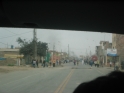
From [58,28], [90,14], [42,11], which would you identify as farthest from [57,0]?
[58,28]

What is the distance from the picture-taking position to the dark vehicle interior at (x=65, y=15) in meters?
2.81

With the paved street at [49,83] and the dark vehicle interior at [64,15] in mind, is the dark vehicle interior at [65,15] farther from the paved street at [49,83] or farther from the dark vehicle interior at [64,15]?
the paved street at [49,83]

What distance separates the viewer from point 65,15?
3.19 meters

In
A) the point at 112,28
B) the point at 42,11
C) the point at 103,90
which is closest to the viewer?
the point at 103,90

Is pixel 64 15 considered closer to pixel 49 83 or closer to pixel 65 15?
pixel 65 15

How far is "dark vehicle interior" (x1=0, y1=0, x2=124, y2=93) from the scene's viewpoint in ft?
9.23

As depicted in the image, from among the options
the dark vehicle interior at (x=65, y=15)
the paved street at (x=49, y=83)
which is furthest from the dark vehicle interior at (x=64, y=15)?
the paved street at (x=49, y=83)

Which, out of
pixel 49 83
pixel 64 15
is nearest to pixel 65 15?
pixel 64 15

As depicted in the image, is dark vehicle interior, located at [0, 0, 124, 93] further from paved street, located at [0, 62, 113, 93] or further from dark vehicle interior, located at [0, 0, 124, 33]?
paved street, located at [0, 62, 113, 93]

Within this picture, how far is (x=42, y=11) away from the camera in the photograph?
120 inches

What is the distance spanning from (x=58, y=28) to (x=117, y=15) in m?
1.11

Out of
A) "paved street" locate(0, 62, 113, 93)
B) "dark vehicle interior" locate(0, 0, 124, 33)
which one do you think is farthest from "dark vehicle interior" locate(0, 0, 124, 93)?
"paved street" locate(0, 62, 113, 93)

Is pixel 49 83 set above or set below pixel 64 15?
below

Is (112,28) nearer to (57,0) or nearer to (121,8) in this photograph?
(121,8)
